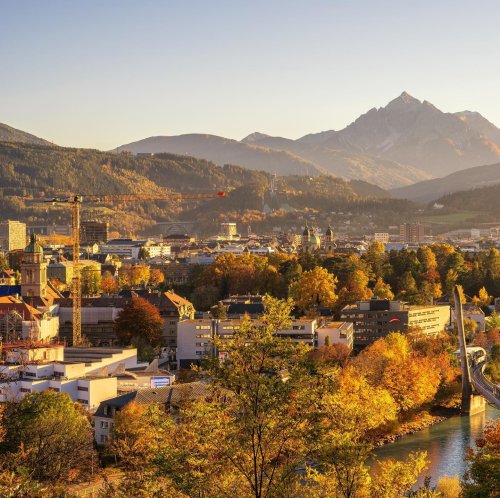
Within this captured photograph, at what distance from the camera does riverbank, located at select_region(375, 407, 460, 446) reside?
67.2 feet

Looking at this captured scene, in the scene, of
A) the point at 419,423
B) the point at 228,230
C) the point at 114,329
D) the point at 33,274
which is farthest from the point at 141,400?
the point at 228,230

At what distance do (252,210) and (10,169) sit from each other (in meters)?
24.7

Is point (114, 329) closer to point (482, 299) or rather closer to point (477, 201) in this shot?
point (482, 299)

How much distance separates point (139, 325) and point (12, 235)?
54300 millimetres

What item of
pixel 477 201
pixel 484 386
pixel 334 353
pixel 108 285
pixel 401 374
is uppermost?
pixel 477 201

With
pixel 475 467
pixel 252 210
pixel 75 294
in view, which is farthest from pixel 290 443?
pixel 252 210

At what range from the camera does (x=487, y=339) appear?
104 ft

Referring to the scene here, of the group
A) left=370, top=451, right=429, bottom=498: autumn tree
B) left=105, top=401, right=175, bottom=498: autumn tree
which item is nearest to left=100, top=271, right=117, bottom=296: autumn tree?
left=105, top=401, right=175, bottom=498: autumn tree

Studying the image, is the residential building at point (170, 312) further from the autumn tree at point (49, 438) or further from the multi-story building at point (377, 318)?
the autumn tree at point (49, 438)

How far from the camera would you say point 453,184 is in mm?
165625

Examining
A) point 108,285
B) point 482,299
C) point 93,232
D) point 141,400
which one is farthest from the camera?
point 93,232

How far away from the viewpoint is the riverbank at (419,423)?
67.2ft

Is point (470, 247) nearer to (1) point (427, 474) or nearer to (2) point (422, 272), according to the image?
(2) point (422, 272)

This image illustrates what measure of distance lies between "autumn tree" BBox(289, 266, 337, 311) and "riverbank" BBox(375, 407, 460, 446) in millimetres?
9415
